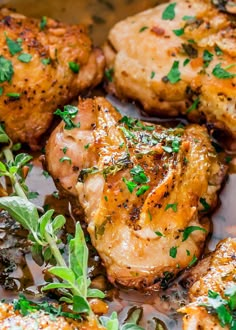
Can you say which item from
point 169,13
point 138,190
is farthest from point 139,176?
point 169,13

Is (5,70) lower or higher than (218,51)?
lower

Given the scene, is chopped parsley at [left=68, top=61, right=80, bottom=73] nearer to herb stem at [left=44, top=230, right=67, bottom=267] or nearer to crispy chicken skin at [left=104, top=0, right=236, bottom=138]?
crispy chicken skin at [left=104, top=0, right=236, bottom=138]

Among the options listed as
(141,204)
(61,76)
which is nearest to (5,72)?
(61,76)

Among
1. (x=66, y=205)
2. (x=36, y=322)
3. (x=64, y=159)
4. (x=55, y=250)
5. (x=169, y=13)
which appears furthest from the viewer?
(x=169, y=13)

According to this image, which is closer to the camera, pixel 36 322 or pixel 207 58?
pixel 36 322

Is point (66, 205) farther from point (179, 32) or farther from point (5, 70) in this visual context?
point (179, 32)

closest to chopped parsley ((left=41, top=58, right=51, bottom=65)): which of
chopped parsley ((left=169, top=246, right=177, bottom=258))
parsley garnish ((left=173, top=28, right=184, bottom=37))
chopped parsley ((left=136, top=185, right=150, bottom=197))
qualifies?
parsley garnish ((left=173, top=28, right=184, bottom=37))
